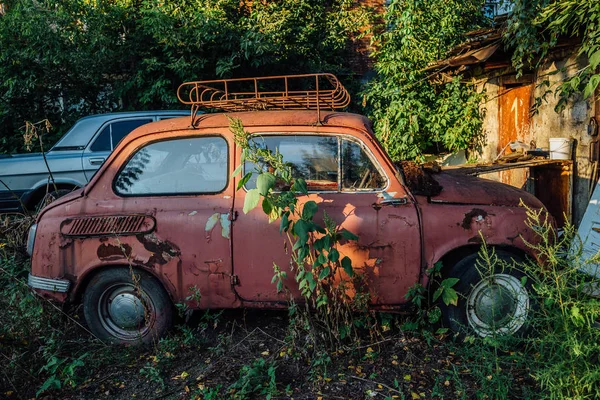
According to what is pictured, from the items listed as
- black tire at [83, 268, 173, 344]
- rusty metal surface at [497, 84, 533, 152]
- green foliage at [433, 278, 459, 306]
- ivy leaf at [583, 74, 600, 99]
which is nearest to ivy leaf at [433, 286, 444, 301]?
green foliage at [433, 278, 459, 306]

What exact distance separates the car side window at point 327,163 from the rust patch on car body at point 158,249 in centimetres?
77

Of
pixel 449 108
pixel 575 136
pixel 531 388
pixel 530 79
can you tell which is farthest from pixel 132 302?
pixel 449 108

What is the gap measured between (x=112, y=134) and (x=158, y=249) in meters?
4.60

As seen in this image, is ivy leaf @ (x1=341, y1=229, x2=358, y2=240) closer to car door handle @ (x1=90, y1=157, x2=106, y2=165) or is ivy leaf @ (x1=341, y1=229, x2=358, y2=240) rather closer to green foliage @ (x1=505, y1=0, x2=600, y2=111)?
green foliage @ (x1=505, y1=0, x2=600, y2=111)

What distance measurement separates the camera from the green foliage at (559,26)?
5125 mm

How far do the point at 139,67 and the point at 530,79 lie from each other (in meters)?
8.17

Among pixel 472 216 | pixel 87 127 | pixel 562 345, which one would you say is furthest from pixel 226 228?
pixel 87 127

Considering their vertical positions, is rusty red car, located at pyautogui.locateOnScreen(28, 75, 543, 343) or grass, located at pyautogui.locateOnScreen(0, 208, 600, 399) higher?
rusty red car, located at pyautogui.locateOnScreen(28, 75, 543, 343)

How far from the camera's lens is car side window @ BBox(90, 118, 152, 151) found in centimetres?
785

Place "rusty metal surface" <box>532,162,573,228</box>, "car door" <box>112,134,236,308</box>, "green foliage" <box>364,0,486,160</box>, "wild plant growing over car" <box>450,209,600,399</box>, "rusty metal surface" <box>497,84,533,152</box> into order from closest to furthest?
"wild plant growing over car" <box>450,209,600,399</box> < "car door" <box>112,134,236,308</box> < "rusty metal surface" <box>532,162,573,228</box> < "rusty metal surface" <box>497,84,533,152</box> < "green foliage" <box>364,0,486,160</box>

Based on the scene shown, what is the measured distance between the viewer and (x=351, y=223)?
385 cm

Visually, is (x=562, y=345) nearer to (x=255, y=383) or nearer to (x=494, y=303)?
(x=494, y=303)

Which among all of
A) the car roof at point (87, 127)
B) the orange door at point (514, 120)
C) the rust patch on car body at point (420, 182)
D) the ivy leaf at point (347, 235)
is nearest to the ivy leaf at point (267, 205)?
the ivy leaf at point (347, 235)

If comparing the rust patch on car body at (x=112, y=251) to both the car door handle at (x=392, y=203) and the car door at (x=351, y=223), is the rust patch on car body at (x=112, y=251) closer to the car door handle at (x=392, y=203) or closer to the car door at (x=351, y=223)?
the car door at (x=351, y=223)
